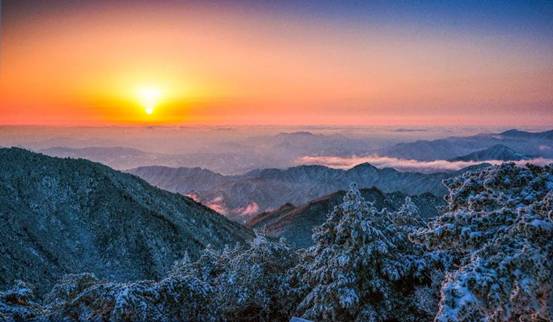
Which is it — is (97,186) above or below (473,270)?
below

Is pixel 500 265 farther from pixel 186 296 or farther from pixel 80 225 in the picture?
pixel 80 225

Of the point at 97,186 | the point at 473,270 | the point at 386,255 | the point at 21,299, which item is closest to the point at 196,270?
the point at 21,299

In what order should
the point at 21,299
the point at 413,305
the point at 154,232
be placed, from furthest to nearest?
1. the point at 154,232
2. the point at 413,305
3. the point at 21,299

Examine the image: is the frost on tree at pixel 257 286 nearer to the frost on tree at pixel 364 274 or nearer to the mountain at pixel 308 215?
the frost on tree at pixel 364 274

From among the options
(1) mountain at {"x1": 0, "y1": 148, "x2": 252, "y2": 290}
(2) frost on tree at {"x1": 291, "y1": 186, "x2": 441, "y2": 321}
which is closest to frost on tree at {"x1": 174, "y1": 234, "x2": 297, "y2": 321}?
(2) frost on tree at {"x1": 291, "y1": 186, "x2": 441, "y2": 321}

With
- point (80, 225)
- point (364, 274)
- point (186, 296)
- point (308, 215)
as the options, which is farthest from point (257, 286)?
point (308, 215)

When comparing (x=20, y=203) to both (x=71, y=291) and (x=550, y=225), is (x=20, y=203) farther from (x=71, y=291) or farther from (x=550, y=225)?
(x=550, y=225)

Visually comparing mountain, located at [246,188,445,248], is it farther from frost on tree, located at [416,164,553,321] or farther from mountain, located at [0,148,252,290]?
frost on tree, located at [416,164,553,321]
